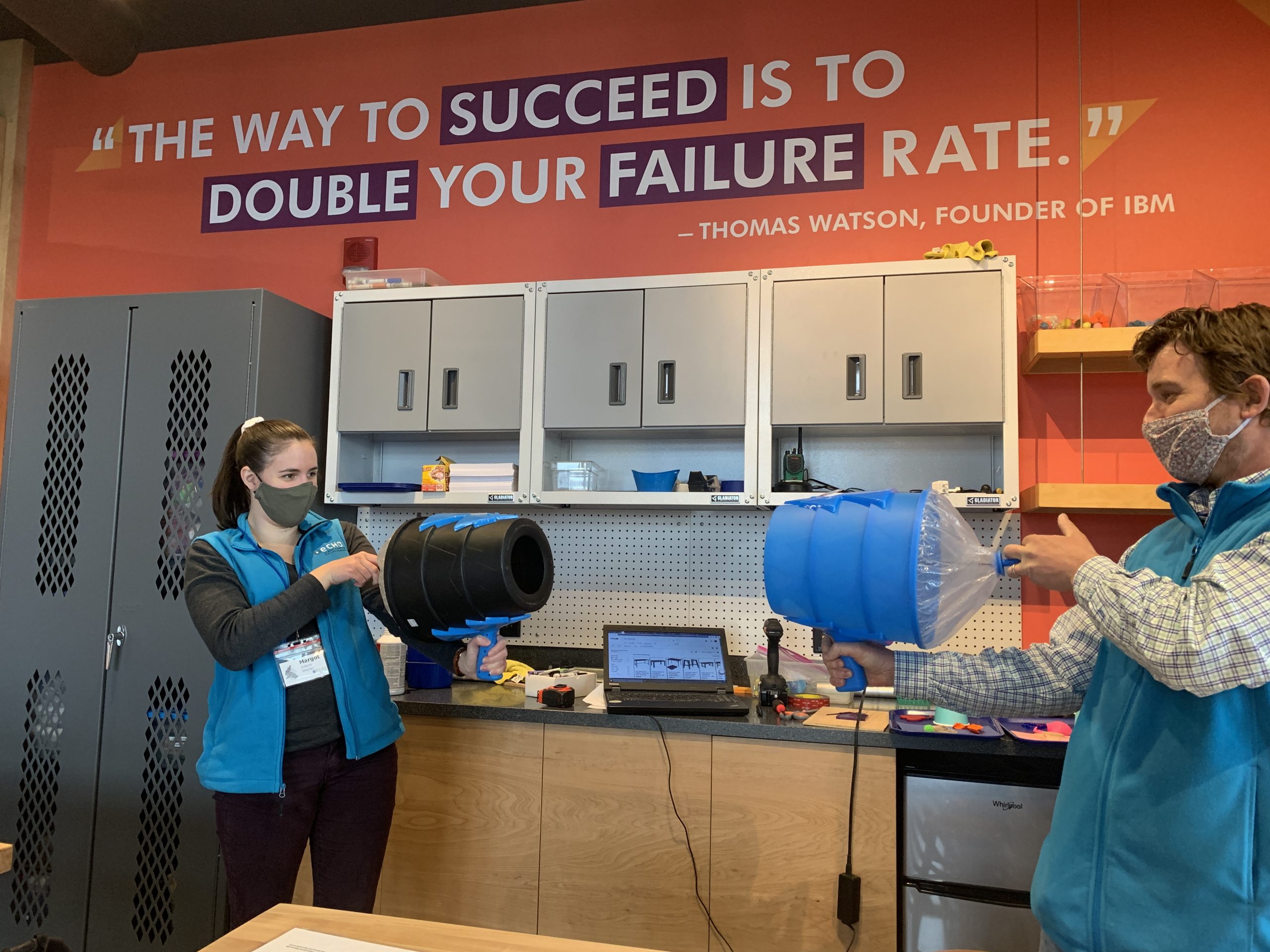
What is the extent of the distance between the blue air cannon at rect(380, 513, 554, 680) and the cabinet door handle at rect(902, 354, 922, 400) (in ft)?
5.15

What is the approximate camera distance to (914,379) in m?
2.81

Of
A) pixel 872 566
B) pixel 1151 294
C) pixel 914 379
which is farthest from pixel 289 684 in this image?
pixel 1151 294

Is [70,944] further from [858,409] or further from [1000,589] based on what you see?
[1000,589]

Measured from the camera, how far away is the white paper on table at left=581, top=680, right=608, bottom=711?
261 centimetres

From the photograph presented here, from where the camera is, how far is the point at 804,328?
2.91 metres

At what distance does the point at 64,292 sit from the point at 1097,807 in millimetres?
4227

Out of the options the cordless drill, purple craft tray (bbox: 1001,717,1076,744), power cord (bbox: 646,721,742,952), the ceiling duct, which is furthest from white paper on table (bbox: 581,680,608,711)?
the ceiling duct

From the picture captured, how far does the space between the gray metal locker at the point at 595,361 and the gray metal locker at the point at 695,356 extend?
48 mm

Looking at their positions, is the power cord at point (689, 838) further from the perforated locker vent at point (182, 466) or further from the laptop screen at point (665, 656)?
the perforated locker vent at point (182, 466)

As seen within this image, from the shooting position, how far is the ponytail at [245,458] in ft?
6.64

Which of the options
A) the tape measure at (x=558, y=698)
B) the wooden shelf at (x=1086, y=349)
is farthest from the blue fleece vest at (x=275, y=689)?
the wooden shelf at (x=1086, y=349)

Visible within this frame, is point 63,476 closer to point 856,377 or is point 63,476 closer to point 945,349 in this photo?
point 856,377

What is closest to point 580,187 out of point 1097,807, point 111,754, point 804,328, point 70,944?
point 804,328

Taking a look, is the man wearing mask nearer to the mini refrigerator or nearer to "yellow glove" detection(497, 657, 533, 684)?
the mini refrigerator
